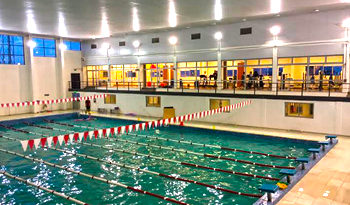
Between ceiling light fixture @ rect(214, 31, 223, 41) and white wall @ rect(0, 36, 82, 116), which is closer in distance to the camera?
ceiling light fixture @ rect(214, 31, 223, 41)

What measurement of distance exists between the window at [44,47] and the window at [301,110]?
2109cm

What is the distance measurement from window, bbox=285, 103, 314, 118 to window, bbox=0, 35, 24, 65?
2160cm

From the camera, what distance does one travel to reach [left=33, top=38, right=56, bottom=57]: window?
2505 centimetres

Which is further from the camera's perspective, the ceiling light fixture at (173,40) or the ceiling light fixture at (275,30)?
the ceiling light fixture at (173,40)

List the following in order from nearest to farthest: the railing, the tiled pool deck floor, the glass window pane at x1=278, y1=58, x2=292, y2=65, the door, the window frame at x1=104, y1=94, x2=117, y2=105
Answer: the tiled pool deck floor, the railing, the glass window pane at x1=278, y1=58, x2=292, y2=65, the window frame at x1=104, y1=94, x2=117, y2=105, the door

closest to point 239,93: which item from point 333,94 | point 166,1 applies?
point 333,94

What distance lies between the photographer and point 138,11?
1458 centimetres

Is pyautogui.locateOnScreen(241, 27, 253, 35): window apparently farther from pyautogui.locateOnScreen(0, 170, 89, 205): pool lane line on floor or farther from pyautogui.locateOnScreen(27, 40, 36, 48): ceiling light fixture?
pyautogui.locateOnScreen(27, 40, 36, 48): ceiling light fixture

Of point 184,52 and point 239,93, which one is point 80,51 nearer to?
point 184,52

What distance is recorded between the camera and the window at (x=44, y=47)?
25048 millimetres

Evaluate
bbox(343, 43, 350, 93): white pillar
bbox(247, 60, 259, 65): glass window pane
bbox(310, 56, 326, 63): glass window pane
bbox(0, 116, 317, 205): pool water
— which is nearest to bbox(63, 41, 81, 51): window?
bbox(0, 116, 317, 205): pool water

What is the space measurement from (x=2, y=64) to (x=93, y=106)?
805 cm

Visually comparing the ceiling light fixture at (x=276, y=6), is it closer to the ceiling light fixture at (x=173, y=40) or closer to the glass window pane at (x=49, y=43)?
the ceiling light fixture at (x=173, y=40)

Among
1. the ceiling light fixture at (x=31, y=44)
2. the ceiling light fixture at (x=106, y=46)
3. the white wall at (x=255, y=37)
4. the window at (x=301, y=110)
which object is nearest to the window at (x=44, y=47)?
the ceiling light fixture at (x=31, y=44)
